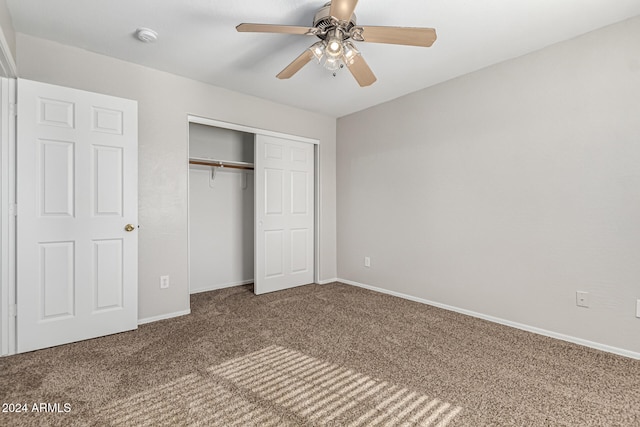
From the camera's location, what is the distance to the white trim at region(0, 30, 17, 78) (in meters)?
1.90

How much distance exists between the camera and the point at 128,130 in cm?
269

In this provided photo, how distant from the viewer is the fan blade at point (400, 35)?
1838 mm

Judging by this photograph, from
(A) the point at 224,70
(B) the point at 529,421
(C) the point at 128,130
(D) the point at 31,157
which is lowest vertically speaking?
(B) the point at 529,421

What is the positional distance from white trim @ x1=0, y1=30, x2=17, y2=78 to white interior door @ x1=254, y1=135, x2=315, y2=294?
2.14 meters

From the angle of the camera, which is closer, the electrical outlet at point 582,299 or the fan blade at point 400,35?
the fan blade at point 400,35

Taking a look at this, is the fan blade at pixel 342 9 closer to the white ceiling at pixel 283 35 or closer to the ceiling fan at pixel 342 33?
the ceiling fan at pixel 342 33

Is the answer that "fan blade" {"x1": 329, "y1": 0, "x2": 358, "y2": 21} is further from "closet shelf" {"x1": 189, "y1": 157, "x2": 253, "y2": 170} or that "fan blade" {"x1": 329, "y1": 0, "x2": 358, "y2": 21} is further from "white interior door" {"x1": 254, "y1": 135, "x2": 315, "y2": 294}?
"closet shelf" {"x1": 189, "y1": 157, "x2": 253, "y2": 170}

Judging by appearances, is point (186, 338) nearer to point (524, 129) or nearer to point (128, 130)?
point (128, 130)

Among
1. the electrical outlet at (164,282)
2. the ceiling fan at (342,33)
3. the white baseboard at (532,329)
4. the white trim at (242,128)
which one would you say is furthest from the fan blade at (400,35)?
the electrical outlet at (164,282)

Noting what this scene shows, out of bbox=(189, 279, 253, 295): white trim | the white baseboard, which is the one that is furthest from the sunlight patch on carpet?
bbox=(189, 279, 253, 295): white trim

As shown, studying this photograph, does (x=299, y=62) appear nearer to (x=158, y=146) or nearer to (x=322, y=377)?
(x=158, y=146)

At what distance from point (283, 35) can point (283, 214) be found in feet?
7.26

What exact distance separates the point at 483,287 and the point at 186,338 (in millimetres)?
2731

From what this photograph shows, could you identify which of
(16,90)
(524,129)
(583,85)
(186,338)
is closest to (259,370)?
(186,338)
